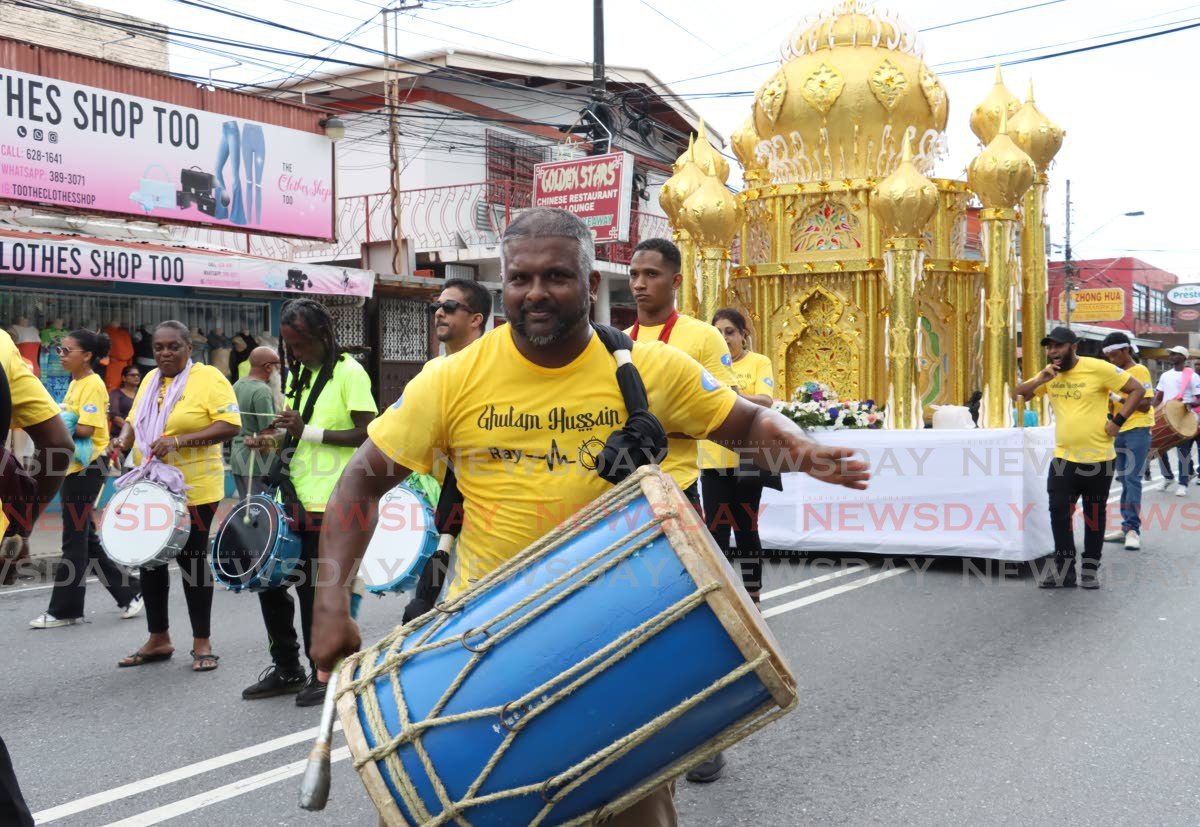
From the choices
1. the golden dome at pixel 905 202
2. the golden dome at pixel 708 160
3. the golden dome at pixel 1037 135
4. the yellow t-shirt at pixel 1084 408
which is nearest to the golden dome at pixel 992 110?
the golden dome at pixel 1037 135

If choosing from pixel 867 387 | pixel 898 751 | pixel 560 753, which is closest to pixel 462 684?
pixel 560 753

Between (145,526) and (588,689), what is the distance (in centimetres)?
444

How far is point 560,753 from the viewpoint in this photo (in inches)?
77.3

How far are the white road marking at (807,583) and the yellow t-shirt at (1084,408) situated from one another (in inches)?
69.7

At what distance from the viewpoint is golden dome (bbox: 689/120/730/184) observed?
1205 centimetres

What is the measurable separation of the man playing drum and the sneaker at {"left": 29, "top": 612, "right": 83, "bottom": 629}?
535 cm

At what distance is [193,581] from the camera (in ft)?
18.9

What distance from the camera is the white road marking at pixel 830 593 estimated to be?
7.08 metres

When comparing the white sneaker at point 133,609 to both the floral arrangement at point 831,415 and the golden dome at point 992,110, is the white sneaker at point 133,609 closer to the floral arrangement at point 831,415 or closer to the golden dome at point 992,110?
the floral arrangement at point 831,415

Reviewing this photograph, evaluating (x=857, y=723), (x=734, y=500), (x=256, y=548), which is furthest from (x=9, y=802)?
(x=734, y=500)

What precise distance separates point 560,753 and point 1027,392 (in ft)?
23.7

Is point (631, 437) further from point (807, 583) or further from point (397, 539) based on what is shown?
point (807, 583)

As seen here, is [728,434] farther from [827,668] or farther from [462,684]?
[827,668]

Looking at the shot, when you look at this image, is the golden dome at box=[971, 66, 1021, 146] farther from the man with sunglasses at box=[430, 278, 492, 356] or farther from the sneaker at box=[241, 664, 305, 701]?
the sneaker at box=[241, 664, 305, 701]
